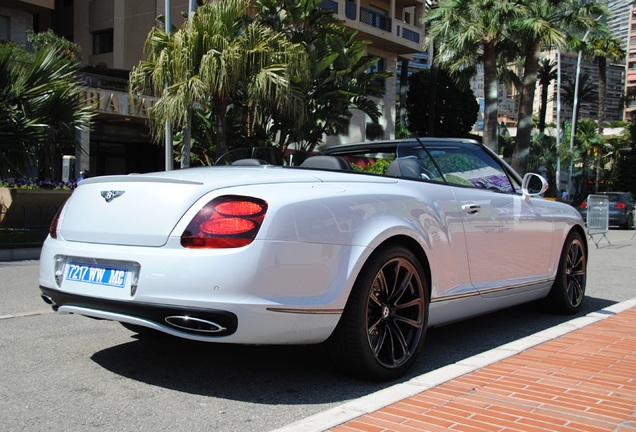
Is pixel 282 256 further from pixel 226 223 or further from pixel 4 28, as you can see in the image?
pixel 4 28

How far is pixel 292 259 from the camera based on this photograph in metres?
3.49

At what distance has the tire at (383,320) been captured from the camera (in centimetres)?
376

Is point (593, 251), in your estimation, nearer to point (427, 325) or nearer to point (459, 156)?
point (459, 156)

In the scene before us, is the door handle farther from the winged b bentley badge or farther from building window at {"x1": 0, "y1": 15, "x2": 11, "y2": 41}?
building window at {"x1": 0, "y1": 15, "x2": 11, "y2": 41}

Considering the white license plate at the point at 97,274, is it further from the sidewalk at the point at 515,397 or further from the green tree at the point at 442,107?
the green tree at the point at 442,107

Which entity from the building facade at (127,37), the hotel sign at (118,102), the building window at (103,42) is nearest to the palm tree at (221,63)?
the hotel sign at (118,102)

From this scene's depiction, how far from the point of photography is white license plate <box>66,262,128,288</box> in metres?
3.62

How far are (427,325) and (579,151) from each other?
64.0m

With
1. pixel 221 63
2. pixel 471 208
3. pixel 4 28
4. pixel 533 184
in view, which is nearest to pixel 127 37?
pixel 4 28

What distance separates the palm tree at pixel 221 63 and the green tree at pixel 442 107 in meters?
30.7

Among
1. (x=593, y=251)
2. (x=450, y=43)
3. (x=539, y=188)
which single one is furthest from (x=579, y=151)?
(x=539, y=188)

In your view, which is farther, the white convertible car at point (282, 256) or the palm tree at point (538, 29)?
the palm tree at point (538, 29)

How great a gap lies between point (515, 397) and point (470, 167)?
228 centimetres

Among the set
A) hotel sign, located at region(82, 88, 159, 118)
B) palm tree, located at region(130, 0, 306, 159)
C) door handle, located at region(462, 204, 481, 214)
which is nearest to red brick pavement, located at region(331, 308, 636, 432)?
door handle, located at region(462, 204, 481, 214)
